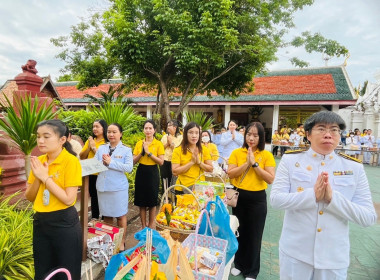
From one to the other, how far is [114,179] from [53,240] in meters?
1.07

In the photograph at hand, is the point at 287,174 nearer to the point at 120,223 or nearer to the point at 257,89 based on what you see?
the point at 120,223

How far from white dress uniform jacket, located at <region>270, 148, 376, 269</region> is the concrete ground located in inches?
56.4

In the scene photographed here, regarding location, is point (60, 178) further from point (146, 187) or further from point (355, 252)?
point (355, 252)

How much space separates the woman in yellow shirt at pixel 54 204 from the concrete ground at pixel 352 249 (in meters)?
0.91

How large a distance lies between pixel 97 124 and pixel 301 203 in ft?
9.17

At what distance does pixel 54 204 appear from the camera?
1787mm

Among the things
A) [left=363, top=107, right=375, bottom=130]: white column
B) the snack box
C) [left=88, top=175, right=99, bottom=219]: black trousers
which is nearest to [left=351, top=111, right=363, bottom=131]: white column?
[left=363, top=107, right=375, bottom=130]: white column

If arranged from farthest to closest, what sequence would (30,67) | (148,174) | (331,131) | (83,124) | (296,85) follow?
(296,85) → (83,124) → (30,67) → (148,174) → (331,131)

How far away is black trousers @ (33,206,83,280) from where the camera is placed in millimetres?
1777

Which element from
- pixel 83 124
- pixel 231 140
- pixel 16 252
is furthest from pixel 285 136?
pixel 16 252

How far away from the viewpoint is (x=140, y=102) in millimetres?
17000

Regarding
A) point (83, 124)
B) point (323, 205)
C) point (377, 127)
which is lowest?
point (323, 205)

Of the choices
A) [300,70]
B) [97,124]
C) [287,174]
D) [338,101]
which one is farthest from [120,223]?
[300,70]

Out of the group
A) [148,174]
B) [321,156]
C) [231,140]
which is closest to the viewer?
[321,156]
